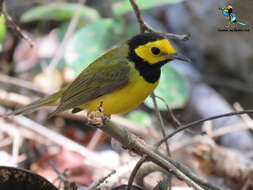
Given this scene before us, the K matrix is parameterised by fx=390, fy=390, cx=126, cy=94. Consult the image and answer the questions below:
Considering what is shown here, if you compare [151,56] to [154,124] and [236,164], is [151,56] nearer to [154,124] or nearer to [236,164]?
[236,164]

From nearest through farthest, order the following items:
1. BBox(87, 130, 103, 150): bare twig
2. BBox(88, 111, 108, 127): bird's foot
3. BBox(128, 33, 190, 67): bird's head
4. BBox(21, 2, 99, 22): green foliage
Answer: BBox(88, 111, 108, 127): bird's foot → BBox(128, 33, 190, 67): bird's head → BBox(87, 130, 103, 150): bare twig → BBox(21, 2, 99, 22): green foliage

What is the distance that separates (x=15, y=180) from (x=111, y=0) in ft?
14.8

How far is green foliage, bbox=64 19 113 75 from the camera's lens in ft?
14.9

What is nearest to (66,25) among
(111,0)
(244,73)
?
(111,0)

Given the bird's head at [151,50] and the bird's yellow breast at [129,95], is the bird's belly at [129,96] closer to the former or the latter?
the bird's yellow breast at [129,95]

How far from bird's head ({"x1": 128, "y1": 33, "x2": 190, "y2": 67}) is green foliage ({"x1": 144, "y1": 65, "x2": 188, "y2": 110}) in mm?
1261

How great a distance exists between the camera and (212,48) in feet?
19.3

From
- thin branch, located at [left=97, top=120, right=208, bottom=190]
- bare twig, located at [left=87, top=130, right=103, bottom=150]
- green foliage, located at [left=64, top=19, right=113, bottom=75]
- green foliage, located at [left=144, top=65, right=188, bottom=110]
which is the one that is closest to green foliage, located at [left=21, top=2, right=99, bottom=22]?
green foliage, located at [left=64, top=19, right=113, bottom=75]

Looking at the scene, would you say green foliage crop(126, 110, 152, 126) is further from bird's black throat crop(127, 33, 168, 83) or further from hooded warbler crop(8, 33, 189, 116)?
bird's black throat crop(127, 33, 168, 83)

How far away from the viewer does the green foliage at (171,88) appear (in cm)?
439

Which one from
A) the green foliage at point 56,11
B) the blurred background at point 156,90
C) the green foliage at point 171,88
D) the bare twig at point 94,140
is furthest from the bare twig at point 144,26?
the green foliage at point 56,11

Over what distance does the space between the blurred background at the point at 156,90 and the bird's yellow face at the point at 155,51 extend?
85cm

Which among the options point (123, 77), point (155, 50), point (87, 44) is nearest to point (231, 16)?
point (155, 50)

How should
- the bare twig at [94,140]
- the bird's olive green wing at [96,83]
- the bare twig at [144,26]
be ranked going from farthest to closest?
the bare twig at [94,140], the bird's olive green wing at [96,83], the bare twig at [144,26]
